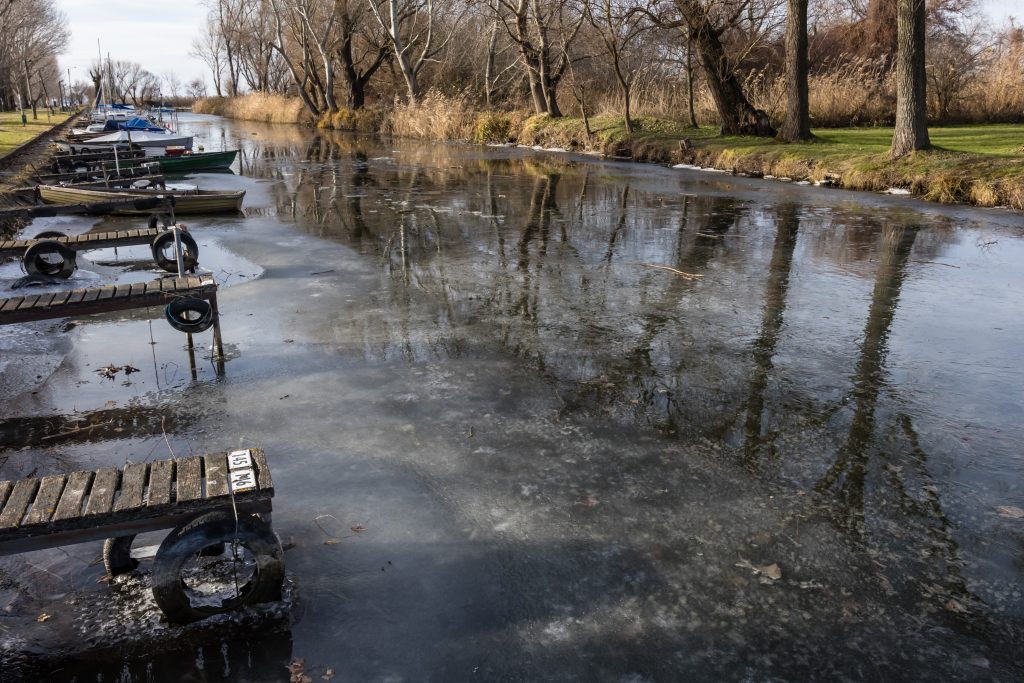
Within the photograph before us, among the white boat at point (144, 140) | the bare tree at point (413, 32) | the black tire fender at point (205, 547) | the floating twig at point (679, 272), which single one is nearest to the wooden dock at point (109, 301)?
the black tire fender at point (205, 547)

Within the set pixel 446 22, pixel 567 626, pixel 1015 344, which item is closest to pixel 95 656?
pixel 567 626

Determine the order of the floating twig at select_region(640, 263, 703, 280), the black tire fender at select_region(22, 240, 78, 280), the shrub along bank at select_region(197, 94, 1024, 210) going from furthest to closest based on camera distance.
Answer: the shrub along bank at select_region(197, 94, 1024, 210), the floating twig at select_region(640, 263, 703, 280), the black tire fender at select_region(22, 240, 78, 280)

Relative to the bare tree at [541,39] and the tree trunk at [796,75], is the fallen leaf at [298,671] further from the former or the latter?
the bare tree at [541,39]

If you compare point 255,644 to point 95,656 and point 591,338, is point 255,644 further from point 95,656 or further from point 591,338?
→ point 591,338

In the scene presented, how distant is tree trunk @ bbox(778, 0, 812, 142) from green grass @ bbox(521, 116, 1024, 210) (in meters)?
0.53

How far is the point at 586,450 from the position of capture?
203 inches

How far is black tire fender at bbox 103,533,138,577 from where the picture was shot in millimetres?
3785

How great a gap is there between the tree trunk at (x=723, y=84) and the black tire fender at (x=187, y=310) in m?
20.0

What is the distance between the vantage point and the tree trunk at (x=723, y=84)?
2281 centimetres

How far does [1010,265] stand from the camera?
1026cm

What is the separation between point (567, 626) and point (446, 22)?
4334cm

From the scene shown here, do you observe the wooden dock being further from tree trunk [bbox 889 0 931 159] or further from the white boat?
the white boat

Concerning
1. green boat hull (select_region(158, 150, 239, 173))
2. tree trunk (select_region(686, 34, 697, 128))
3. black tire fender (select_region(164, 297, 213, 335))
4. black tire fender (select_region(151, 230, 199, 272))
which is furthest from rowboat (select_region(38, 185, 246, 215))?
tree trunk (select_region(686, 34, 697, 128))

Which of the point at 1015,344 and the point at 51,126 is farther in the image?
the point at 51,126
